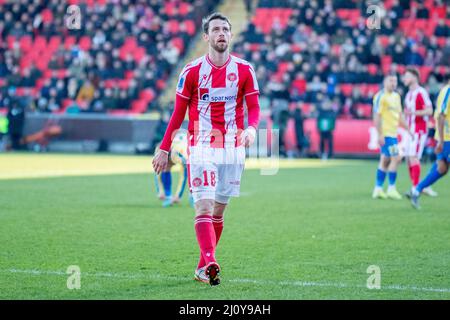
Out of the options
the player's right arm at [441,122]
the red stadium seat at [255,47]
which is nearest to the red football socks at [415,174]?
the player's right arm at [441,122]

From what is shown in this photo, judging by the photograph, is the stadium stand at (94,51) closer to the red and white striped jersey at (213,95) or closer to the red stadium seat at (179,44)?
the red stadium seat at (179,44)

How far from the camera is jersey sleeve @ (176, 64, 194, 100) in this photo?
768 centimetres

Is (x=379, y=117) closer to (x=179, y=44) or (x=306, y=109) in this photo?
(x=306, y=109)

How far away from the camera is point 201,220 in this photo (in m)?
7.55

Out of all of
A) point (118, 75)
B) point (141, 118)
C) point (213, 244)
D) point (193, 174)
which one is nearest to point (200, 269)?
point (213, 244)

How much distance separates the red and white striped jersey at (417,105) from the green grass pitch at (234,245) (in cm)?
134

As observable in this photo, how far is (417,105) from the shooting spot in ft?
53.6

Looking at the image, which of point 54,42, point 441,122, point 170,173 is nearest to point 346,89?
point 54,42

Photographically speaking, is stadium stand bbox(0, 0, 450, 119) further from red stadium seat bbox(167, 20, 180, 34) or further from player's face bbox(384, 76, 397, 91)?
player's face bbox(384, 76, 397, 91)

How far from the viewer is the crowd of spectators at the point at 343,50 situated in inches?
1144

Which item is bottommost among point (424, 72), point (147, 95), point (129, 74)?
point (147, 95)

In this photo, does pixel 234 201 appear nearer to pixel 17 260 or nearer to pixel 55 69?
pixel 17 260

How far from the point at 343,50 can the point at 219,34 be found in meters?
22.8
